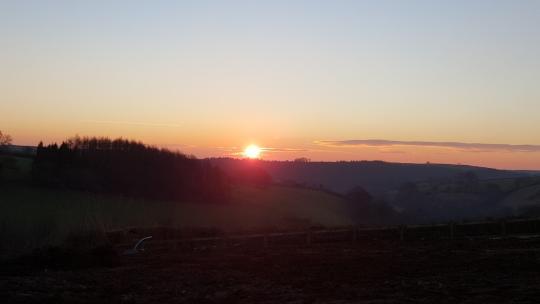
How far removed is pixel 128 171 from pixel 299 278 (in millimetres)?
61751

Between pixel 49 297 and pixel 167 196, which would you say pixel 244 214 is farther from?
pixel 49 297

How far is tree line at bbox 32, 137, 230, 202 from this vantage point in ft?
223

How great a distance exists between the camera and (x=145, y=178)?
74375mm

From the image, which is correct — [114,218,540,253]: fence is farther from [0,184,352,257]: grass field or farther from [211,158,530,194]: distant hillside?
[211,158,530,194]: distant hillside

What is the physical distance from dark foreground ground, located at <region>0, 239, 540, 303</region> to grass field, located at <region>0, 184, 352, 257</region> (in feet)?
28.8

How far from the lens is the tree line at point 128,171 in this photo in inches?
2672

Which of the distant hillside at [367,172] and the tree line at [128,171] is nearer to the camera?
the tree line at [128,171]

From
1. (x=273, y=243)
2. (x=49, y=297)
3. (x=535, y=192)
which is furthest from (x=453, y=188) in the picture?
(x=49, y=297)

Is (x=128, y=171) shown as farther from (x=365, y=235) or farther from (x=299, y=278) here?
(x=299, y=278)

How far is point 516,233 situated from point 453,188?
7658 centimetres

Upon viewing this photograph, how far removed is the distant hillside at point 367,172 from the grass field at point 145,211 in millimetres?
43631

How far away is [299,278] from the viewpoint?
15281 mm

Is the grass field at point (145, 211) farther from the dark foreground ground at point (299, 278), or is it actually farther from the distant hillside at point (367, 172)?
the distant hillside at point (367, 172)

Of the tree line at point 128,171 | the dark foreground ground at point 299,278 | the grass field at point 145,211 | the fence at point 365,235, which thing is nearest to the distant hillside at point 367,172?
the grass field at point 145,211
